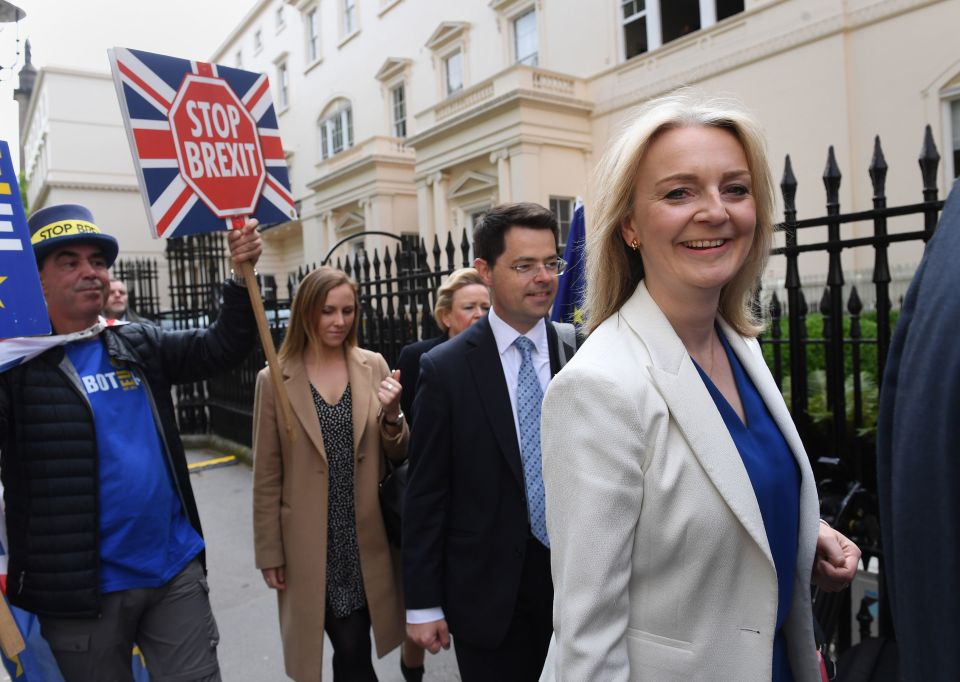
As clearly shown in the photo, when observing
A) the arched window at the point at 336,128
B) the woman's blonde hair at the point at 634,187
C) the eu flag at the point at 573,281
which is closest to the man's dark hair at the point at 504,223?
the eu flag at the point at 573,281

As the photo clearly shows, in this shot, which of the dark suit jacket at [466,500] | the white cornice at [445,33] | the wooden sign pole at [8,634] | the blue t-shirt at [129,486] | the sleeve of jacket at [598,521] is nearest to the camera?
the sleeve of jacket at [598,521]

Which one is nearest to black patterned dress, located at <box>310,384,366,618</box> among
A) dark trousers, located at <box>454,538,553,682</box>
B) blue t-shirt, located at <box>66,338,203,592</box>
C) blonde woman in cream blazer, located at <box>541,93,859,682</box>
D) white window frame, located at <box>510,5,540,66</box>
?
blue t-shirt, located at <box>66,338,203,592</box>

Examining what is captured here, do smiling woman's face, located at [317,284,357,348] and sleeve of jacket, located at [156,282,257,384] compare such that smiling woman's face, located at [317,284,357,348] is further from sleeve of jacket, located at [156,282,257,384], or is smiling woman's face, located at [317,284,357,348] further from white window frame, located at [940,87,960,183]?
white window frame, located at [940,87,960,183]

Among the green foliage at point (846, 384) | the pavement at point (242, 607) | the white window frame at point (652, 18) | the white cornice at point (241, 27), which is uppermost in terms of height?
the white cornice at point (241, 27)

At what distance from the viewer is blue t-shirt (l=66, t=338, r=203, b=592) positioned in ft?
8.20

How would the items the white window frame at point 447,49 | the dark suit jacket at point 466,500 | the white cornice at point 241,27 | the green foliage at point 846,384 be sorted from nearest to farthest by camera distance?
the dark suit jacket at point 466,500 < the green foliage at point 846,384 < the white window frame at point 447,49 < the white cornice at point 241,27

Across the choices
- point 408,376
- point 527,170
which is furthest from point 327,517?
point 527,170

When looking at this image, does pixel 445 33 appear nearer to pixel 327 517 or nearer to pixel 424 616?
pixel 327 517

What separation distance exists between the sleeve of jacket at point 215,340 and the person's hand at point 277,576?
0.98 metres

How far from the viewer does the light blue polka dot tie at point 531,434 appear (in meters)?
2.37

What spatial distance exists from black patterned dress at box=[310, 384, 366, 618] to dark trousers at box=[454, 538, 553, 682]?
0.92 meters

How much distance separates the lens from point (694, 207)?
149cm

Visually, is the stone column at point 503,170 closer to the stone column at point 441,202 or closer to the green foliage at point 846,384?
the stone column at point 441,202

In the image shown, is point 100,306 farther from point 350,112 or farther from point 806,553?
point 350,112
